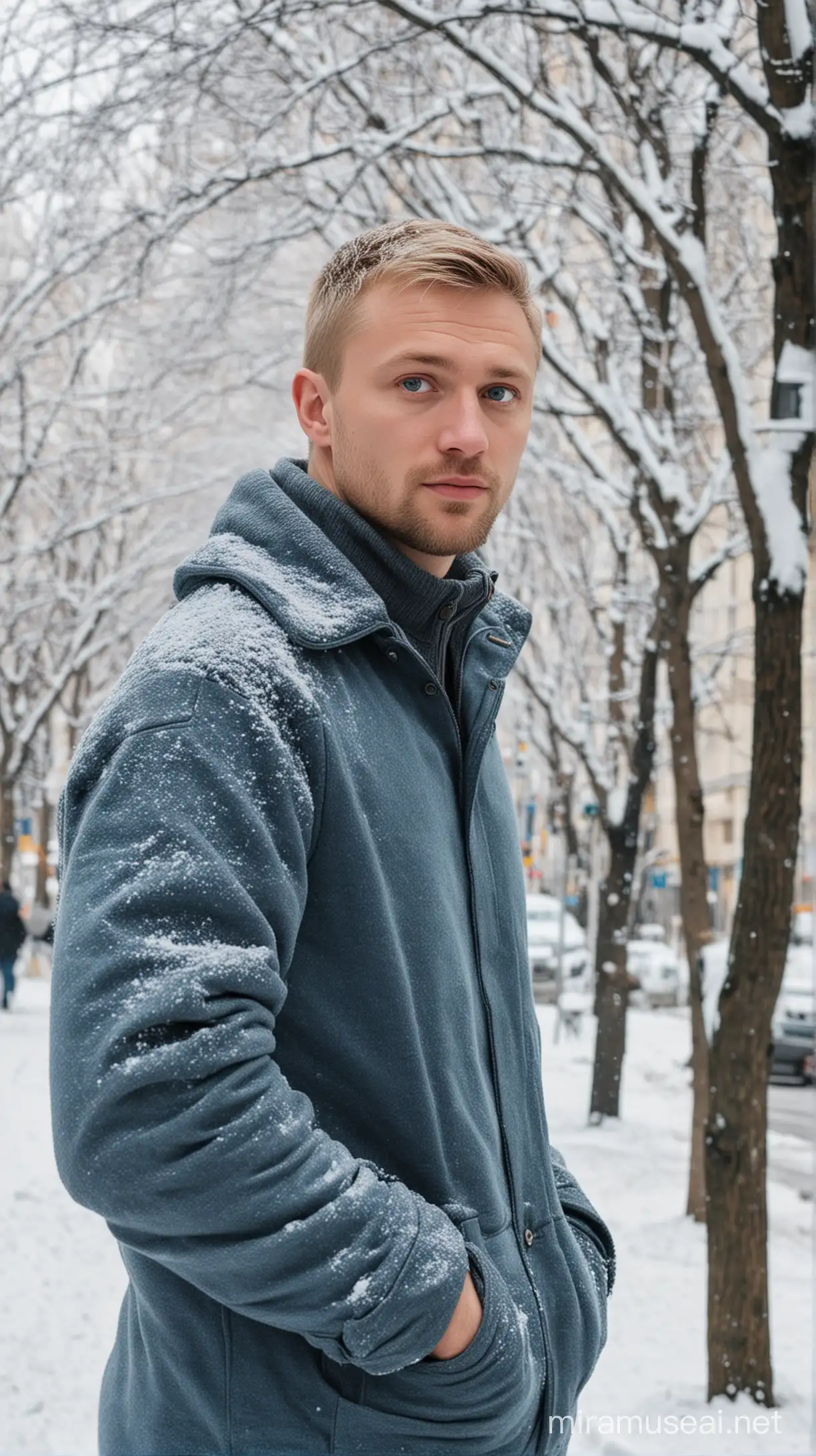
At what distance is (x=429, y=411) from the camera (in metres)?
1.90

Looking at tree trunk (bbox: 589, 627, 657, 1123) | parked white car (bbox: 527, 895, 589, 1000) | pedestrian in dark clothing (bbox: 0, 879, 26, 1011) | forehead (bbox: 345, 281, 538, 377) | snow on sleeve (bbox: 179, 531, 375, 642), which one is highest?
forehead (bbox: 345, 281, 538, 377)

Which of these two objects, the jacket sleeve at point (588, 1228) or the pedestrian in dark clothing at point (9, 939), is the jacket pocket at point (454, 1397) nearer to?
the jacket sleeve at point (588, 1228)

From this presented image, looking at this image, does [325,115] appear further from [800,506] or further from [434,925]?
[434,925]

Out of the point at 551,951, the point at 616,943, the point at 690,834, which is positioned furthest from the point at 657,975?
the point at 690,834

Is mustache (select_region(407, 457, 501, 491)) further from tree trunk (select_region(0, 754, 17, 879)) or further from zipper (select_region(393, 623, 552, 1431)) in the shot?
tree trunk (select_region(0, 754, 17, 879))

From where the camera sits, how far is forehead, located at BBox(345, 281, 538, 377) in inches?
74.4

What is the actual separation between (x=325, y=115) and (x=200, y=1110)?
28.1 feet

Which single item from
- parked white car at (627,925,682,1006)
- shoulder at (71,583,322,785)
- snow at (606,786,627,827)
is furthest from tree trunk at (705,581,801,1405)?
parked white car at (627,925,682,1006)

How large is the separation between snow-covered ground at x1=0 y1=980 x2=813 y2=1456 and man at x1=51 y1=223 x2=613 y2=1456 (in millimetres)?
3575

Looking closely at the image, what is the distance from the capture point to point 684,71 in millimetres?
8648

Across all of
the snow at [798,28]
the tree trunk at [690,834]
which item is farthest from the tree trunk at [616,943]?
the snow at [798,28]

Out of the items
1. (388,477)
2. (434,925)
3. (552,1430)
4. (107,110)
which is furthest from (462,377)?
(107,110)

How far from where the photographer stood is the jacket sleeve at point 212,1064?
1.48 metres

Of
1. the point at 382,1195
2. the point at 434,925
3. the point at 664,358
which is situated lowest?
the point at 382,1195
